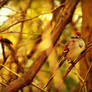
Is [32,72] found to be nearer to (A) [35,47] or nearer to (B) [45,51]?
(B) [45,51]

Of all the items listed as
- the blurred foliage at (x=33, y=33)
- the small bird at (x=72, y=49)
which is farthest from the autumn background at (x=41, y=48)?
the small bird at (x=72, y=49)

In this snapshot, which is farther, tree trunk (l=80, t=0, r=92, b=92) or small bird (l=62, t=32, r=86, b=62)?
tree trunk (l=80, t=0, r=92, b=92)

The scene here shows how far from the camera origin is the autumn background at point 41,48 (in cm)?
294

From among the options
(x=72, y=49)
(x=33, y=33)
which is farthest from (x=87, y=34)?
(x=33, y=33)

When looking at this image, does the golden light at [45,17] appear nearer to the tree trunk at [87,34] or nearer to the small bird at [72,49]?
the tree trunk at [87,34]

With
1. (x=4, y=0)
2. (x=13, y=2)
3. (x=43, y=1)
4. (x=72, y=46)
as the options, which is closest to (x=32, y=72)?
(x=72, y=46)

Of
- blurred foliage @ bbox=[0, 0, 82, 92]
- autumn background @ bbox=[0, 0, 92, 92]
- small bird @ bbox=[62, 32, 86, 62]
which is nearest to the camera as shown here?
autumn background @ bbox=[0, 0, 92, 92]

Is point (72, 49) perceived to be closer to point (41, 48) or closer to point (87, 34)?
point (41, 48)

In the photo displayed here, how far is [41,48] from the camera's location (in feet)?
11.0

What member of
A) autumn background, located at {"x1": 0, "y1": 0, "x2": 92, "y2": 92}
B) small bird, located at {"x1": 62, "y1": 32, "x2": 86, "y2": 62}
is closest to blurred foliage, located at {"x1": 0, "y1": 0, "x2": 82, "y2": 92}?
autumn background, located at {"x1": 0, "y1": 0, "x2": 92, "y2": 92}

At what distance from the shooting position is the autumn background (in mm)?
2938

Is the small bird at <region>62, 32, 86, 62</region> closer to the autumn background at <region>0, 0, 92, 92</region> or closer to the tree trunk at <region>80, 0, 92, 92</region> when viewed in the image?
the autumn background at <region>0, 0, 92, 92</region>

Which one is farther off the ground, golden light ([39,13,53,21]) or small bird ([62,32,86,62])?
golden light ([39,13,53,21])

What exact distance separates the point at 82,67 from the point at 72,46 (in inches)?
32.1
